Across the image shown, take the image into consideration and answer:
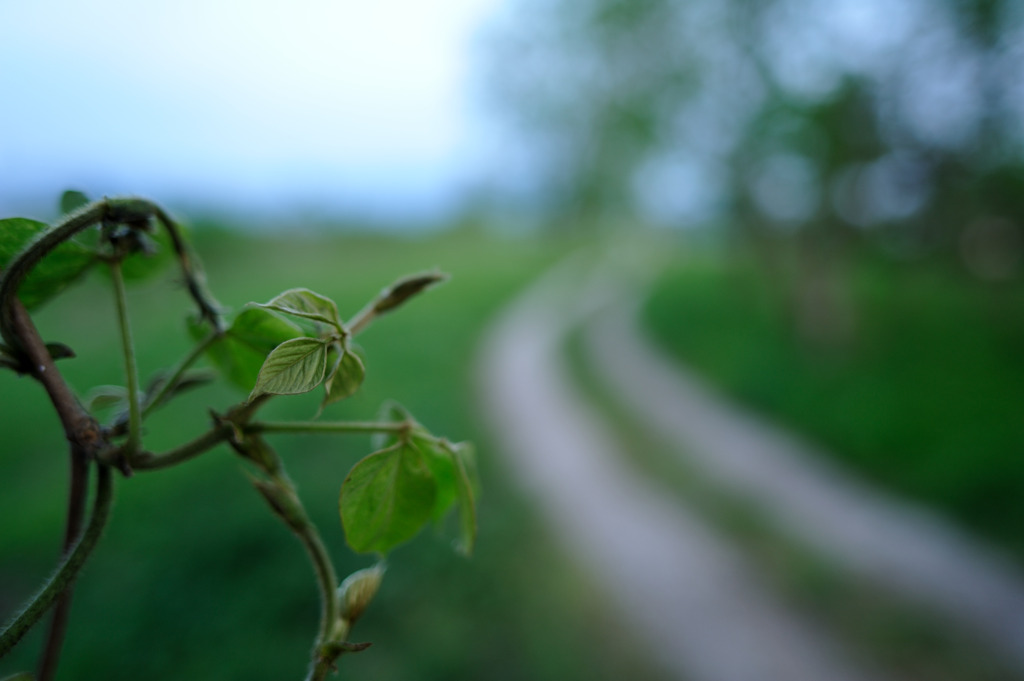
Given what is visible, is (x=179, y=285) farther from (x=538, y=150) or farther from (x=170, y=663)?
(x=538, y=150)

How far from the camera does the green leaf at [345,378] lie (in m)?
0.28

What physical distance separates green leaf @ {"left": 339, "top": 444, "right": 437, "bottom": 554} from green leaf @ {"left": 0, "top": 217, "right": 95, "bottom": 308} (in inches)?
7.5

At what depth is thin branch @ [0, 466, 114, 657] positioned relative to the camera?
0.75ft


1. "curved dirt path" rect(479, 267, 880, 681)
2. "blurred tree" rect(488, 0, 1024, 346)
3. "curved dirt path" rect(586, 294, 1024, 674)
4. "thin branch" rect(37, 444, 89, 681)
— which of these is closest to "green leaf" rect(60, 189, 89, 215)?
"thin branch" rect(37, 444, 89, 681)

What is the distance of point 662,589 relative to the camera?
244 cm

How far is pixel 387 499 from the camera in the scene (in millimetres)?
334

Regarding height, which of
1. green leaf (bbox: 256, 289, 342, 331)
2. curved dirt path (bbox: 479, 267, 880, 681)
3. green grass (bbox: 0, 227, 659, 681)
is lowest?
curved dirt path (bbox: 479, 267, 880, 681)

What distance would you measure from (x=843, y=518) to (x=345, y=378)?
10.4ft

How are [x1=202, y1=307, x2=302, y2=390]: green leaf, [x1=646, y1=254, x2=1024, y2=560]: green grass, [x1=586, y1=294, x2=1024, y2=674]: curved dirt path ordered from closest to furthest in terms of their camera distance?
[x1=202, y1=307, x2=302, y2=390]: green leaf < [x1=586, y1=294, x2=1024, y2=674]: curved dirt path < [x1=646, y1=254, x2=1024, y2=560]: green grass

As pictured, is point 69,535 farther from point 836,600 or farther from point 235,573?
point 836,600

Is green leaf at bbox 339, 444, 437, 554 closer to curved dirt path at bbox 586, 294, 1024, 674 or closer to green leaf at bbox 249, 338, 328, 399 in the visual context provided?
green leaf at bbox 249, 338, 328, 399

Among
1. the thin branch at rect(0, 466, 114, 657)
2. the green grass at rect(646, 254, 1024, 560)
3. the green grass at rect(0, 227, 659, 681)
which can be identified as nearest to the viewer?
the thin branch at rect(0, 466, 114, 657)

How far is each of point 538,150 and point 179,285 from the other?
1076cm

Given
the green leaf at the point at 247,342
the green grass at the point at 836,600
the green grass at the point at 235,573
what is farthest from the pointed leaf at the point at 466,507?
the green grass at the point at 836,600
